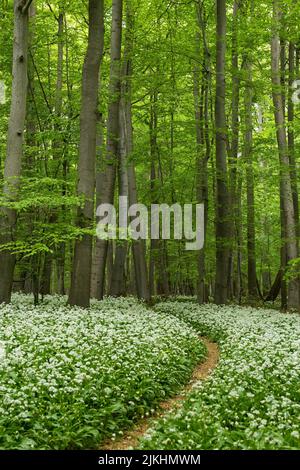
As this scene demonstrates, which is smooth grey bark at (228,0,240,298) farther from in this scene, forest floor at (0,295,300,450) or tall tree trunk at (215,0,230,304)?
forest floor at (0,295,300,450)

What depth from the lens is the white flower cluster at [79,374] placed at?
6.02m

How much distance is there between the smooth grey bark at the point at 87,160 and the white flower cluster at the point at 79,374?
6.54 feet

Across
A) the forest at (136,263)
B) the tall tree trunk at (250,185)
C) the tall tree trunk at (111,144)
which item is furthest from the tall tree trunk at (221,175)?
the tall tree trunk at (111,144)

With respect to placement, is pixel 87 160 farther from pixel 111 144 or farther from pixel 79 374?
pixel 79 374

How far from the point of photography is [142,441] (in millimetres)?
5871

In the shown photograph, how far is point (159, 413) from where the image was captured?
766cm

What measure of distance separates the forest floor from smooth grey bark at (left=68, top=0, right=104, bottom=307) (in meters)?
2.16

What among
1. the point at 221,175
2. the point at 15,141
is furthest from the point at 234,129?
the point at 15,141

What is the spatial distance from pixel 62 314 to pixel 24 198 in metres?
3.55

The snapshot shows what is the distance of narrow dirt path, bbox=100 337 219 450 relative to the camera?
21.0 ft

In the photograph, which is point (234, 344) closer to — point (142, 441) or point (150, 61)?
point (142, 441)

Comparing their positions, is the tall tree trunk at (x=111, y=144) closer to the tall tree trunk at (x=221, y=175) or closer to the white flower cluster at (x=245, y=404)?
the tall tree trunk at (x=221, y=175)
